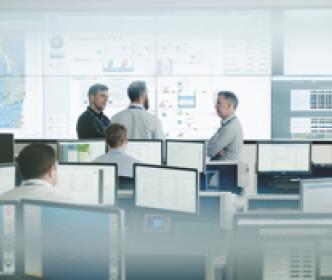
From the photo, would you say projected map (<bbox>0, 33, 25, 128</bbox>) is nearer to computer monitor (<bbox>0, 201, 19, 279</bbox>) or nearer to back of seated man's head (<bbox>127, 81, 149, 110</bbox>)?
back of seated man's head (<bbox>127, 81, 149, 110</bbox>)

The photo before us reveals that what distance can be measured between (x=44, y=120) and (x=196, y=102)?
1.70 m

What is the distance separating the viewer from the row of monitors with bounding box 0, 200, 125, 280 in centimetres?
286

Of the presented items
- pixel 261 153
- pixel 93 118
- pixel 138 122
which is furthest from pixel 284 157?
pixel 93 118

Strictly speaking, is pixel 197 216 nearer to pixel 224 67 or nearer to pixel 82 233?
pixel 82 233

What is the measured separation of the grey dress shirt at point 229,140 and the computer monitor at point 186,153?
0.53 feet

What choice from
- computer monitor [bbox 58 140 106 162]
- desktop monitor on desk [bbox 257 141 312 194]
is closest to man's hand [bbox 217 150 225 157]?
desktop monitor on desk [bbox 257 141 312 194]

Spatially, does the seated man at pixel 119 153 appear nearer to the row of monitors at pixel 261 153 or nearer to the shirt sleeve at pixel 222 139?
the row of monitors at pixel 261 153

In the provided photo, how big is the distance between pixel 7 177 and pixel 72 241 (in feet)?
7.25

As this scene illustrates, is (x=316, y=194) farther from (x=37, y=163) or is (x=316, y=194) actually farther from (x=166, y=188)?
(x=37, y=163)

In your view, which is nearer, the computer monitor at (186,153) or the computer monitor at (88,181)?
the computer monitor at (88,181)

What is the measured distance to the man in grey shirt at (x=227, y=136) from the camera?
6980mm

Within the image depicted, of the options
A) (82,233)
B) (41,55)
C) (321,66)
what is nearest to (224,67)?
(321,66)

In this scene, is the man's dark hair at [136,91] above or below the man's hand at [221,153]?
above

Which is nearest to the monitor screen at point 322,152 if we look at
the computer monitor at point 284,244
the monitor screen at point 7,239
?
the monitor screen at point 7,239
